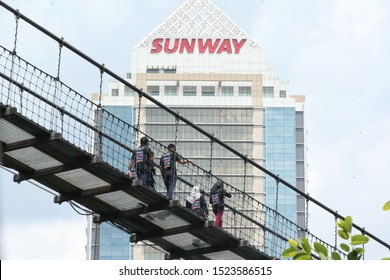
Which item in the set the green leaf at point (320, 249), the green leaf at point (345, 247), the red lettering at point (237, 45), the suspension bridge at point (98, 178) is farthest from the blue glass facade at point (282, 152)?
the green leaf at point (320, 249)

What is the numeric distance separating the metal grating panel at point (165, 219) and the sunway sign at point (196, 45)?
501 ft

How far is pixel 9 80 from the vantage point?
76.1 ft

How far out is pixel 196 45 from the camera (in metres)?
182

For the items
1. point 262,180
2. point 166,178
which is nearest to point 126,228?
point 166,178

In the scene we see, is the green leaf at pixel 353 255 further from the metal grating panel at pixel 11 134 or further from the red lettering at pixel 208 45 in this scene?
the red lettering at pixel 208 45

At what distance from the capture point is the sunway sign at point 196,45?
180 m

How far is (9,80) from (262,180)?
503 feet

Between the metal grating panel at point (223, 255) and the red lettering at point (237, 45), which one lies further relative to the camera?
the red lettering at point (237, 45)

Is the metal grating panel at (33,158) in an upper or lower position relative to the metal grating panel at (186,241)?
upper

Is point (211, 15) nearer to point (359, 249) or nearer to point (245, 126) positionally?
point (245, 126)

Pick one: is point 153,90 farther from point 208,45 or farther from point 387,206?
point 387,206

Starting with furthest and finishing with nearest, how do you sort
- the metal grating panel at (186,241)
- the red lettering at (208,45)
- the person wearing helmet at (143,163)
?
the red lettering at (208,45), the metal grating panel at (186,241), the person wearing helmet at (143,163)

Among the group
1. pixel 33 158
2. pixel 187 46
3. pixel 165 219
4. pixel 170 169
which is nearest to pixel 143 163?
pixel 170 169

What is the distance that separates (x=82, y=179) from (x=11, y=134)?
2.33 metres
